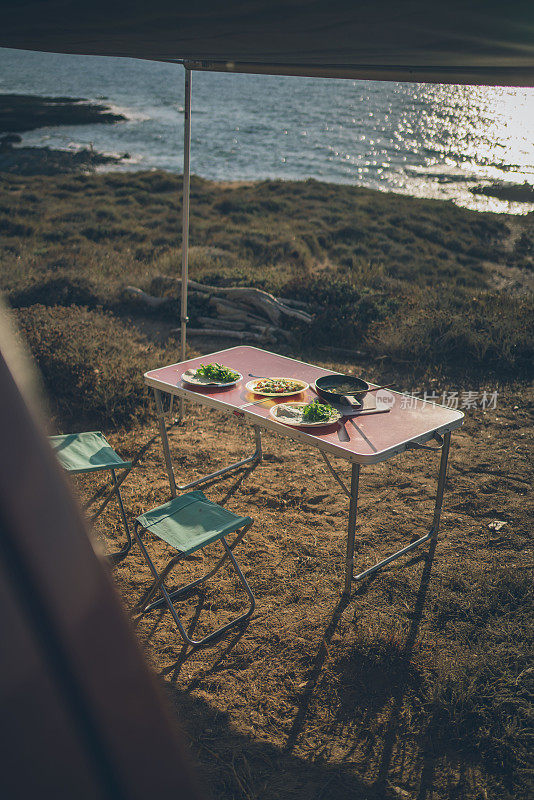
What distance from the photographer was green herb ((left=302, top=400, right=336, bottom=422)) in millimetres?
3521

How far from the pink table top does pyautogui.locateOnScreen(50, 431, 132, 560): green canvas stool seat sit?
1.75 feet

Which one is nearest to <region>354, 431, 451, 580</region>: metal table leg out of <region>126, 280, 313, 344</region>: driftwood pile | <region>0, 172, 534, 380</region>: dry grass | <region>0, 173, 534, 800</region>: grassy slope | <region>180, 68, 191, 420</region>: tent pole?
<region>0, 173, 534, 800</region>: grassy slope

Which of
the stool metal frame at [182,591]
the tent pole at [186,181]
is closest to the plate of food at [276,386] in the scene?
the stool metal frame at [182,591]

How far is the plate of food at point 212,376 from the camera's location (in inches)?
160

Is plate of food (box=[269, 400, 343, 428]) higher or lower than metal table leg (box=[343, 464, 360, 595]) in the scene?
higher

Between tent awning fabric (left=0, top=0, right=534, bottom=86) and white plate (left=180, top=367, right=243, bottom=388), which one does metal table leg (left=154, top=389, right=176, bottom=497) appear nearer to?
white plate (left=180, top=367, right=243, bottom=388)

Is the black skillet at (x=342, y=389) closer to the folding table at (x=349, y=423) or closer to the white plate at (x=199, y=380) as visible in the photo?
the folding table at (x=349, y=423)

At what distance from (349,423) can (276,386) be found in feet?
2.05

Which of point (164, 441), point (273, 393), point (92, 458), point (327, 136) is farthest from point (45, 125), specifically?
point (273, 393)

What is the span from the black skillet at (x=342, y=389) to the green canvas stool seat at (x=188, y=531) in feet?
2.96

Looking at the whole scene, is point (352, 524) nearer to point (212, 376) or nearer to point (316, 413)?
point (316, 413)

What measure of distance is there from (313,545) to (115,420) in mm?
2410

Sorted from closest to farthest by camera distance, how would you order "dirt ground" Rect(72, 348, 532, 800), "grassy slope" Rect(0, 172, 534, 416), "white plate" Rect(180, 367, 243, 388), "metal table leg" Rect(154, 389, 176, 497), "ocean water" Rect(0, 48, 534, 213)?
"dirt ground" Rect(72, 348, 532, 800), "white plate" Rect(180, 367, 243, 388), "metal table leg" Rect(154, 389, 176, 497), "grassy slope" Rect(0, 172, 534, 416), "ocean water" Rect(0, 48, 534, 213)

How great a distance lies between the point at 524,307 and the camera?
840cm
